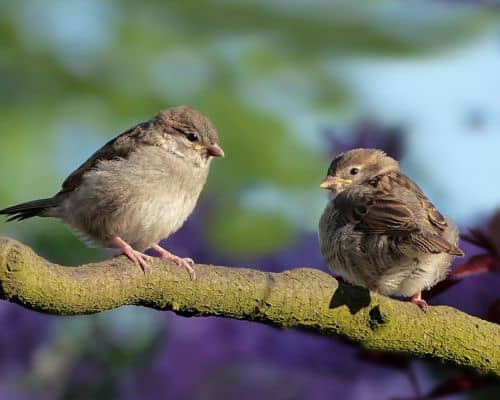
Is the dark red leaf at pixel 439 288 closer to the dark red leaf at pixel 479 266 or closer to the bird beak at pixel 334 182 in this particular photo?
the dark red leaf at pixel 479 266

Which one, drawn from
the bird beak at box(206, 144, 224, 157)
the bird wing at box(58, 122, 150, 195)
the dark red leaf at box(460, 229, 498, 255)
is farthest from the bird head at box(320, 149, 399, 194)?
the dark red leaf at box(460, 229, 498, 255)

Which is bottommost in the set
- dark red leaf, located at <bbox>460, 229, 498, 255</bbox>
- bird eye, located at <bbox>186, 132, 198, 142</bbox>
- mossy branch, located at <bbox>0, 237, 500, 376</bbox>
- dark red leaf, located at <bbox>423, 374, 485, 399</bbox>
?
dark red leaf, located at <bbox>423, 374, 485, 399</bbox>

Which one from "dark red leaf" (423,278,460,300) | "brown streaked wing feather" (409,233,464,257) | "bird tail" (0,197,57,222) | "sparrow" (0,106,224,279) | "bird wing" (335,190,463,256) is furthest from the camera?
"bird tail" (0,197,57,222)

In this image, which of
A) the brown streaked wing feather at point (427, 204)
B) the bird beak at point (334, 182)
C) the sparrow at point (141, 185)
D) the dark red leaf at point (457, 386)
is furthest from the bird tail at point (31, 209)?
the dark red leaf at point (457, 386)

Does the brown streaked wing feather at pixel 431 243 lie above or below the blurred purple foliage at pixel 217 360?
→ above

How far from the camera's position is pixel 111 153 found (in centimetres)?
351

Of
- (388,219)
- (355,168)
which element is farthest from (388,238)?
(355,168)

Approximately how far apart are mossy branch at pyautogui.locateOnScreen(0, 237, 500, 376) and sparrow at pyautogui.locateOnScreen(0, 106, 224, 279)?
2.70 ft

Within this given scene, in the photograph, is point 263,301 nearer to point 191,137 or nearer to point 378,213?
point 378,213

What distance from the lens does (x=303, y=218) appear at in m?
4.26

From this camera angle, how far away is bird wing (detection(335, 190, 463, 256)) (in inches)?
117

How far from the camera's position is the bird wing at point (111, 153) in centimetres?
350

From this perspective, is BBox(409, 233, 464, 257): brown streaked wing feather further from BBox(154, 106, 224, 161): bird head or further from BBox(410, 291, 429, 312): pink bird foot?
BBox(154, 106, 224, 161): bird head

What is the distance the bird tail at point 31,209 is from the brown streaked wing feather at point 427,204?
117 cm
